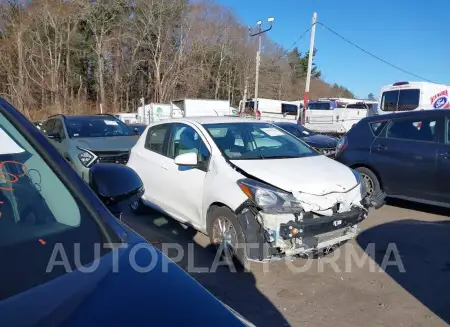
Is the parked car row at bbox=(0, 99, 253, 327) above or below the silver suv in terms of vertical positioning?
above

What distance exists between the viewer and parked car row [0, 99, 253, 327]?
3.94ft

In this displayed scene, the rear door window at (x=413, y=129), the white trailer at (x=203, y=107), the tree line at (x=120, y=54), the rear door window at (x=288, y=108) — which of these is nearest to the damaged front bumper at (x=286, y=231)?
the rear door window at (x=413, y=129)

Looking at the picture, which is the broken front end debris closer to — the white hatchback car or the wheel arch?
the white hatchback car

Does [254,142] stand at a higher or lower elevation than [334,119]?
higher

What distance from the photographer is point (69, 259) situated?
1484 mm

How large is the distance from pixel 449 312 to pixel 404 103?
1325 cm

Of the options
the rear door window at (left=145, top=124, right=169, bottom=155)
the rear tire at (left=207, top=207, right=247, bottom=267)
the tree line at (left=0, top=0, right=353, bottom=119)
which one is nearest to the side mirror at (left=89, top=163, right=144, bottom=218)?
the rear tire at (left=207, top=207, right=247, bottom=267)

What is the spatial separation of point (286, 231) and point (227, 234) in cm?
73

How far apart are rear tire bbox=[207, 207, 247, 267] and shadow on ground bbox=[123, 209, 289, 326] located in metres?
0.17

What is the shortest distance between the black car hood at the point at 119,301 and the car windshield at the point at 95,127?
274 inches

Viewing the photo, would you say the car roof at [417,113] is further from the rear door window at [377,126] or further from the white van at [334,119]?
the white van at [334,119]

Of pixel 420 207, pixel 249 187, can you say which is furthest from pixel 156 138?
pixel 420 207

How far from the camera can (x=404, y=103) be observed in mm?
14703

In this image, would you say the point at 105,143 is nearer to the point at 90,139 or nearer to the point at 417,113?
the point at 90,139
